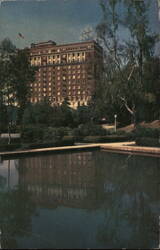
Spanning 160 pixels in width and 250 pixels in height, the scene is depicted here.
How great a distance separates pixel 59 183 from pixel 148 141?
9103 millimetres

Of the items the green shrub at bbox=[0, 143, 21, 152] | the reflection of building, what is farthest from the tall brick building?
the reflection of building

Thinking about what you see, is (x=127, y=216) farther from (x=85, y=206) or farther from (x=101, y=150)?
(x=101, y=150)

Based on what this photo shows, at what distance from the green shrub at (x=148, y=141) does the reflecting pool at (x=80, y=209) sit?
Answer: 243 inches

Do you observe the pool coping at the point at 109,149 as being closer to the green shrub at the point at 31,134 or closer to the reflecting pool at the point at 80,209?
the green shrub at the point at 31,134

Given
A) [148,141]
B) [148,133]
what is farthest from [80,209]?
[148,133]

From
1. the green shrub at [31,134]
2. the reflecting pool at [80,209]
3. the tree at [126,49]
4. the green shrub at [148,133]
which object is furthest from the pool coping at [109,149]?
the tree at [126,49]

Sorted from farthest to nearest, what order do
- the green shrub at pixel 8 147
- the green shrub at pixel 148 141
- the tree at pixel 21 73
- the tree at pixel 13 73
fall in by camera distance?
the tree at pixel 21 73 → the tree at pixel 13 73 → the green shrub at pixel 148 141 → the green shrub at pixel 8 147

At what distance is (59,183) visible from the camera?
22.8ft

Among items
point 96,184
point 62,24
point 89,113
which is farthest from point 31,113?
point 96,184

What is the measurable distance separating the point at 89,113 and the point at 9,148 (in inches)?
1123

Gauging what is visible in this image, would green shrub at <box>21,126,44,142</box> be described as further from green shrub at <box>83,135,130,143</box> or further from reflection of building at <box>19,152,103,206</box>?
reflection of building at <box>19,152,103,206</box>

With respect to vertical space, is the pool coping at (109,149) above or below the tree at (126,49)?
below

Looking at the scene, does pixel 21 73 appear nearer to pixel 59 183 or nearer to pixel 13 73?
pixel 13 73

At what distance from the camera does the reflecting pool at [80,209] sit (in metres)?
3.43
